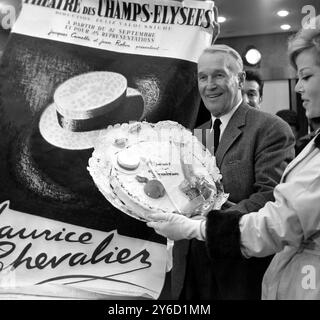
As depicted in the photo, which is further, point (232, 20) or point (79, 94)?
point (232, 20)

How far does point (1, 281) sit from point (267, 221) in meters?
0.70

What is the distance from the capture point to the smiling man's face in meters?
1.35

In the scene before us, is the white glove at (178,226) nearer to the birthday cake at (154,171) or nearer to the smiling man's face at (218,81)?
the birthday cake at (154,171)

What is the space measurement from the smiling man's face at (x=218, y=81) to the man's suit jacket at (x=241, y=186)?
8 centimetres

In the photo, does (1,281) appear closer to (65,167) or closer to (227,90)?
(65,167)

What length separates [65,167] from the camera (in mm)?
1270

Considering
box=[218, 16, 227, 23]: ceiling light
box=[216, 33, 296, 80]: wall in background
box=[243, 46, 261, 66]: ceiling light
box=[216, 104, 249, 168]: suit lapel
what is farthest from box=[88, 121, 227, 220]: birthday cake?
box=[216, 33, 296, 80]: wall in background

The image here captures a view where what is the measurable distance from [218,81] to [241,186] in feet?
1.06

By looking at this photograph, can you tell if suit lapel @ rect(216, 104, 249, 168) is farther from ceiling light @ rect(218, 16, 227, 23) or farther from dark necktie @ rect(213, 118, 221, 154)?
ceiling light @ rect(218, 16, 227, 23)

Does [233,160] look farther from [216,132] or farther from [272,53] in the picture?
[272,53]

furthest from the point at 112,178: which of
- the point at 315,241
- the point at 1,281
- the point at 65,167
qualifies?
the point at 315,241

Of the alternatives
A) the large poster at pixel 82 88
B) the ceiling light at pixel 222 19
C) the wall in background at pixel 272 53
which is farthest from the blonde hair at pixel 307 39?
the wall in background at pixel 272 53

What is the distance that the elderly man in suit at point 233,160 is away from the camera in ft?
4.11

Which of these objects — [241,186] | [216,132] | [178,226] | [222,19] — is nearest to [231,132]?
[216,132]
